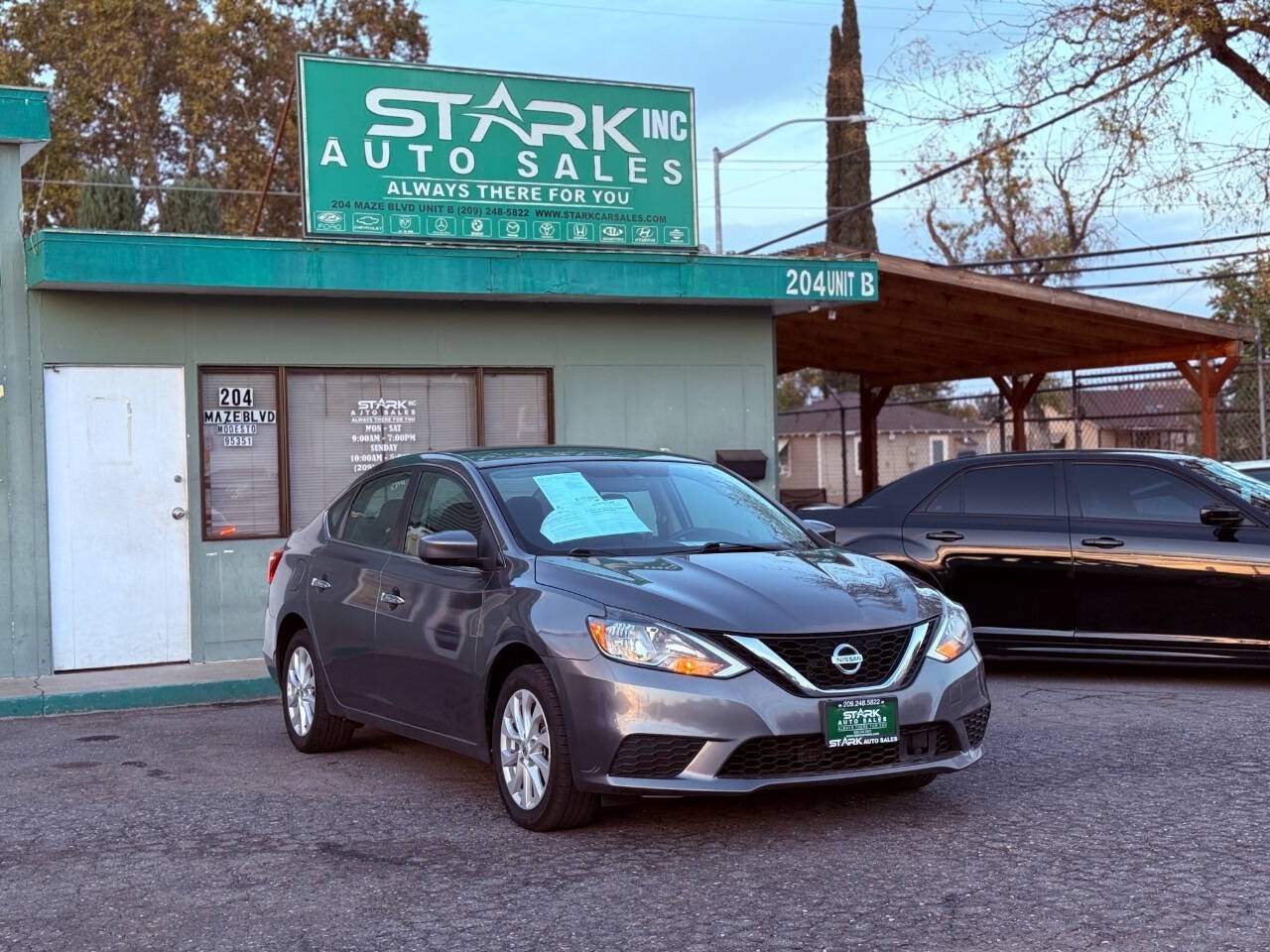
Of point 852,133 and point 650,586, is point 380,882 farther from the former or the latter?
point 852,133

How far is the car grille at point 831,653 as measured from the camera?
6.11 metres

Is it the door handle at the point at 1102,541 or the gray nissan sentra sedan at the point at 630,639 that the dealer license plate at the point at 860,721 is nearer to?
the gray nissan sentra sedan at the point at 630,639

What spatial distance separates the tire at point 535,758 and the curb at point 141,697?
501 cm

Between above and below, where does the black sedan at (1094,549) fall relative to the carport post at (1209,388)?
below

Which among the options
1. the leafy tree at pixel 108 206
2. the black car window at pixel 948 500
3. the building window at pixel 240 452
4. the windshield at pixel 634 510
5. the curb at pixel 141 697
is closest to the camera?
the windshield at pixel 634 510

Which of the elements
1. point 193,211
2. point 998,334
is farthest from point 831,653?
point 193,211

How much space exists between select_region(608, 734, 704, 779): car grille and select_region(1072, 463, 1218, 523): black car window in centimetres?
539

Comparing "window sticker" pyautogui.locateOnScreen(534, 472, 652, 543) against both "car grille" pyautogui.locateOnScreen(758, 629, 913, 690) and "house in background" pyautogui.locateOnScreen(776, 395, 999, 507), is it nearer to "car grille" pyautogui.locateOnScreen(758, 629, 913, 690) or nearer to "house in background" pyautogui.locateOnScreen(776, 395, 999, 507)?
"car grille" pyautogui.locateOnScreen(758, 629, 913, 690)

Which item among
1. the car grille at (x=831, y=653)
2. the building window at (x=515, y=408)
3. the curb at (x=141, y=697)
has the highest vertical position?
the building window at (x=515, y=408)

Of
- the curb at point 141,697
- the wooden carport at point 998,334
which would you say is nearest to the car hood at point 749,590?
the curb at point 141,697

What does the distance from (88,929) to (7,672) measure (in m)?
6.99

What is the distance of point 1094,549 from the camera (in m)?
10.4

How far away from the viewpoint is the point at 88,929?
17.4 ft

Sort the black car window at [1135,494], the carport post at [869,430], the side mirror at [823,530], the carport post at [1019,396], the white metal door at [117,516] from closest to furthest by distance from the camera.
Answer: the side mirror at [823,530], the black car window at [1135,494], the white metal door at [117,516], the carport post at [1019,396], the carport post at [869,430]
